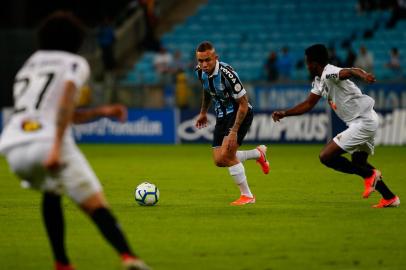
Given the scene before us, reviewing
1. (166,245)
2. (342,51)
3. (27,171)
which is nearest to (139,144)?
(342,51)

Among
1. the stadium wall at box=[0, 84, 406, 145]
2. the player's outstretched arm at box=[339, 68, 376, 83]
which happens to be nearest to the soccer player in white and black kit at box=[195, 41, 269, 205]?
the player's outstretched arm at box=[339, 68, 376, 83]

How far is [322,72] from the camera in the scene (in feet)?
40.3

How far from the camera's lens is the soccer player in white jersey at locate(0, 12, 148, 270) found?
7.23m

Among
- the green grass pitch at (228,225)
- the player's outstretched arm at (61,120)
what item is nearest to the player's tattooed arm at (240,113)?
the green grass pitch at (228,225)

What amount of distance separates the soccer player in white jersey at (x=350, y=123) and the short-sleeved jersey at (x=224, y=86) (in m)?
0.65

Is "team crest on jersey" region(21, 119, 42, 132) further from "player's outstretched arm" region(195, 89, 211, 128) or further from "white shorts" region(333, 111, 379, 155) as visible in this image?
"player's outstretched arm" region(195, 89, 211, 128)

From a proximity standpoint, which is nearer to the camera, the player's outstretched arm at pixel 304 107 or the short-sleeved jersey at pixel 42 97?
the short-sleeved jersey at pixel 42 97

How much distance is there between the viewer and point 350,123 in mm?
12648

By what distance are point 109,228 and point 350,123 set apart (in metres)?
5.98

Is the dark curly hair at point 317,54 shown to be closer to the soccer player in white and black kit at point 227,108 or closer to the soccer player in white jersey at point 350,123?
the soccer player in white jersey at point 350,123

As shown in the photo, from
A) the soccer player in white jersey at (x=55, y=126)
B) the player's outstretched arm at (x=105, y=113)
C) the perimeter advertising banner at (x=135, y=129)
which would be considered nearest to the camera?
the soccer player in white jersey at (x=55, y=126)

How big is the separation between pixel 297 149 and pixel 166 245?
1709cm

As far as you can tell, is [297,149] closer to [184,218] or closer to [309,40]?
[309,40]

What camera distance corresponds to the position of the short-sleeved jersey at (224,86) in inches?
504
